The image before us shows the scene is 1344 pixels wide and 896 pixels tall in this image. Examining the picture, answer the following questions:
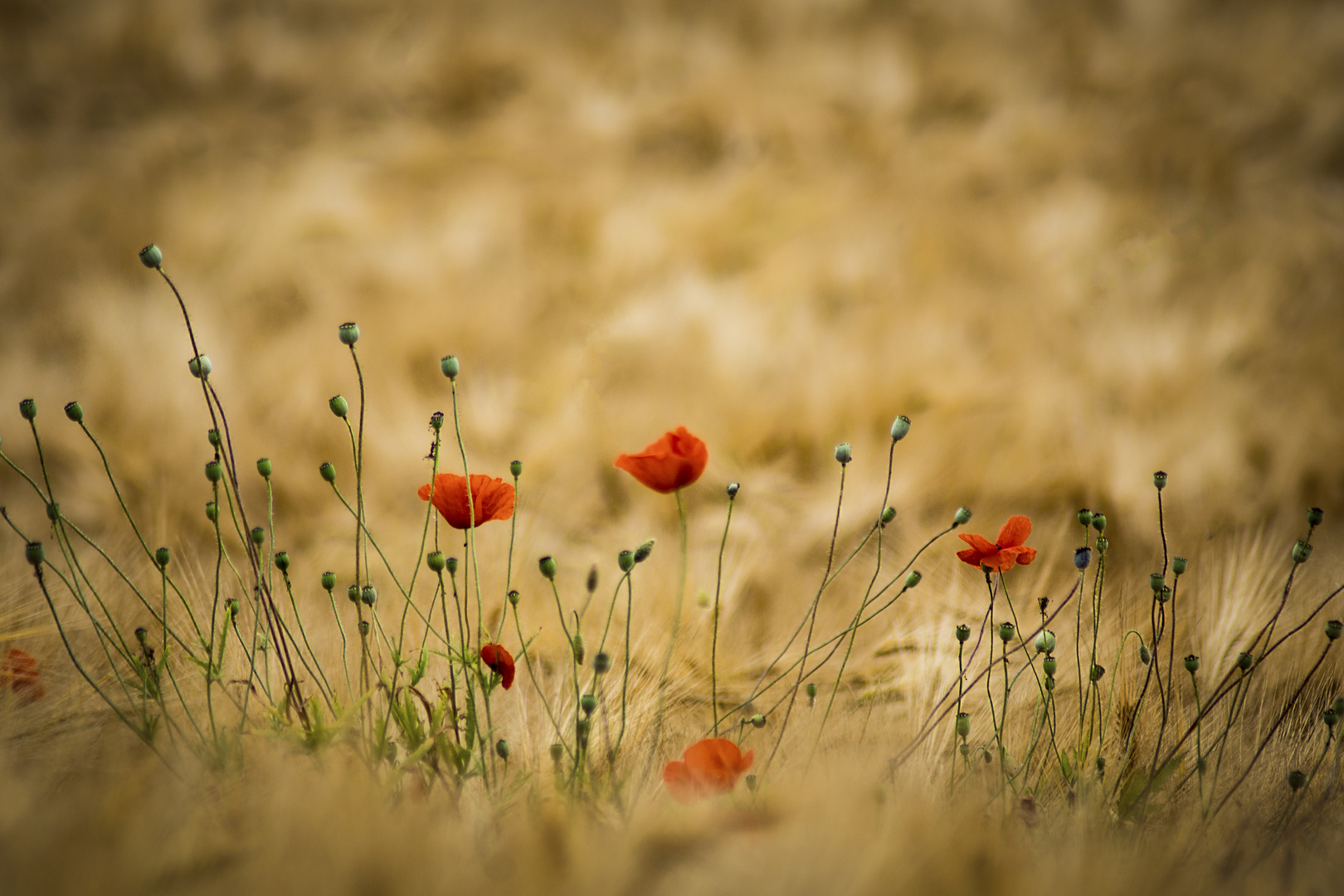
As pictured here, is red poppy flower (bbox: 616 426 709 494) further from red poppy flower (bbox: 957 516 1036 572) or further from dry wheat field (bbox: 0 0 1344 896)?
red poppy flower (bbox: 957 516 1036 572)

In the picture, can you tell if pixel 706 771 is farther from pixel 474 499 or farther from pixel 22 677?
pixel 22 677

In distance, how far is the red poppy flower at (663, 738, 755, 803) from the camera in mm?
412

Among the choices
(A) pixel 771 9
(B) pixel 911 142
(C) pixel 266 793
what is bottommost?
(C) pixel 266 793

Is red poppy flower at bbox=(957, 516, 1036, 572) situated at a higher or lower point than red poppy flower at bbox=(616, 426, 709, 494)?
lower

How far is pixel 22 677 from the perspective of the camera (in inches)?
19.1

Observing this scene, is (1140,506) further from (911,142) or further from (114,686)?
(114,686)

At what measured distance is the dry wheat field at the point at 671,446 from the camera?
1.25 feet

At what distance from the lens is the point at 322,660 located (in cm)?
53

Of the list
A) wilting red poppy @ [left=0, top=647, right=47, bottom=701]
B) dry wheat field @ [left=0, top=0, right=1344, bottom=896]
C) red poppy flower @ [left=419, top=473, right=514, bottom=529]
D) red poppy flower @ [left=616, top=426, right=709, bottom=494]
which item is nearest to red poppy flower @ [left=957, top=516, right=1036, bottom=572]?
dry wheat field @ [left=0, top=0, right=1344, bottom=896]

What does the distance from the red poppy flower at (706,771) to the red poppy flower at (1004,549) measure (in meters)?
0.18

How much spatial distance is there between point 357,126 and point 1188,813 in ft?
3.74

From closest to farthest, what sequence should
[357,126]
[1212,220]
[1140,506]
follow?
1. [1140,506]
2. [1212,220]
3. [357,126]

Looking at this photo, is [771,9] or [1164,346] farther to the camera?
[771,9]

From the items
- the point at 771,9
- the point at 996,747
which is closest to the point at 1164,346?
the point at 996,747
